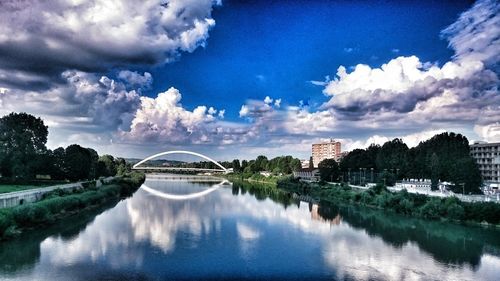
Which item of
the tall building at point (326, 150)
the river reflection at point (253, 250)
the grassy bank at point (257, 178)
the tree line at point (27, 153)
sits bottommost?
the river reflection at point (253, 250)

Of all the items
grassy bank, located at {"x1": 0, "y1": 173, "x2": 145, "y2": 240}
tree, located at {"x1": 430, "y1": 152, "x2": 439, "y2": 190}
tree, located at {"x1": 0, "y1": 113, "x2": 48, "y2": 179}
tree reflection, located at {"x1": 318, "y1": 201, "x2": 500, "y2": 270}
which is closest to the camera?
tree reflection, located at {"x1": 318, "y1": 201, "x2": 500, "y2": 270}

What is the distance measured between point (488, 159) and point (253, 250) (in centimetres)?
3372

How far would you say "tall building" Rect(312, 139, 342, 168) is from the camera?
86562mm

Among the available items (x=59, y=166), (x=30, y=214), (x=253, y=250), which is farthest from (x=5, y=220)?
(x=59, y=166)

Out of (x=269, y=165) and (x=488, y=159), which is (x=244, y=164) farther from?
(x=488, y=159)

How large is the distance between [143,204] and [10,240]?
12.8 metres

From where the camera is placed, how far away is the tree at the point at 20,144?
22.8 meters

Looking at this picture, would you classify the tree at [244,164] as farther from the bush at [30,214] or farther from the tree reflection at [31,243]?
the bush at [30,214]

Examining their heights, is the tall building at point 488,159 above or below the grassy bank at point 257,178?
above

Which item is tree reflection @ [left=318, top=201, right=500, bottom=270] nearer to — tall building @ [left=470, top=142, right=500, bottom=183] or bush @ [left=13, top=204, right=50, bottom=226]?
bush @ [left=13, top=204, right=50, bottom=226]

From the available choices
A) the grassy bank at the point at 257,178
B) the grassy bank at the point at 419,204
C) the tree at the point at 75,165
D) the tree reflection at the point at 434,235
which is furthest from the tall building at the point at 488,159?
the tree at the point at 75,165

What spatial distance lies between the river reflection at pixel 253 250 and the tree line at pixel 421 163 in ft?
16.4

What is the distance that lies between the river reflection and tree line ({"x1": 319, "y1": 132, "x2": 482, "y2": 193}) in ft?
16.4

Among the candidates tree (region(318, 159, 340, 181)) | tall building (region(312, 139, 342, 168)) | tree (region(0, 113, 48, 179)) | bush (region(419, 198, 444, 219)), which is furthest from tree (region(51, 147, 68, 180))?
tall building (region(312, 139, 342, 168))
